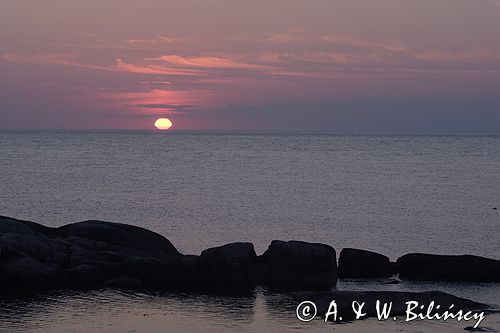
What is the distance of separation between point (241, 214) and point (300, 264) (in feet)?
85.3

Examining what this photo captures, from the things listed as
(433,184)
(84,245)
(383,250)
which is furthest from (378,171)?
(84,245)

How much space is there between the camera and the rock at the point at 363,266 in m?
36.4

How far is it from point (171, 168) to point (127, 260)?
3566 inches

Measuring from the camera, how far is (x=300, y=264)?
34.6 meters

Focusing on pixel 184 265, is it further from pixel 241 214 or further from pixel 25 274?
pixel 241 214

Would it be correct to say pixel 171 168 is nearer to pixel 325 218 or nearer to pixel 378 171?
pixel 378 171

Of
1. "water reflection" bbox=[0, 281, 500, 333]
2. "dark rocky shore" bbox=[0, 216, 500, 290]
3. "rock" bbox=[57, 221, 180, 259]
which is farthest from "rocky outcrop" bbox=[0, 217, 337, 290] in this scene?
"water reflection" bbox=[0, 281, 500, 333]

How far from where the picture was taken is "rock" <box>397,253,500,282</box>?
35.4m

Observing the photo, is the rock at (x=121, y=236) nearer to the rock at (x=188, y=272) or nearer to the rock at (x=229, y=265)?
the rock at (x=188, y=272)

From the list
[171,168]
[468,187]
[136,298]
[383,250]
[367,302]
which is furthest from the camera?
[171,168]

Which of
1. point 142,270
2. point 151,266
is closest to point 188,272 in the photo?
point 151,266

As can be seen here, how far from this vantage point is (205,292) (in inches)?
1283

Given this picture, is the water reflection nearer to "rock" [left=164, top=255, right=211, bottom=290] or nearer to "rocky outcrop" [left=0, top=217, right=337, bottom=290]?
"rocky outcrop" [left=0, top=217, right=337, bottom=290]

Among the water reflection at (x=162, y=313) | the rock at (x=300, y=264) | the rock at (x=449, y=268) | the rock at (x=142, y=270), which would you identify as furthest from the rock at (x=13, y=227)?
the rock at (x=449, y=268)
